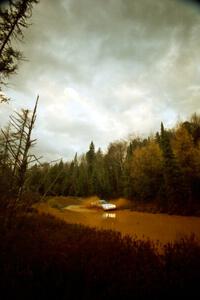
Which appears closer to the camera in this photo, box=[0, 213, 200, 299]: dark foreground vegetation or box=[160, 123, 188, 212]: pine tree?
box=[0, 213, 200, 299]: dark foreground vegetation

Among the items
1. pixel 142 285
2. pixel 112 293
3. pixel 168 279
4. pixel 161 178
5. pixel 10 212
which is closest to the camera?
pixel 112 293

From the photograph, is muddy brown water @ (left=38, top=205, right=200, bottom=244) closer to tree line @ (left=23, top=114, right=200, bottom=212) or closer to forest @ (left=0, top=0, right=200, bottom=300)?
forest @ (left=0, top=0, right=200, bottom=300)

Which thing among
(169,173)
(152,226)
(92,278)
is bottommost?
(92,278)

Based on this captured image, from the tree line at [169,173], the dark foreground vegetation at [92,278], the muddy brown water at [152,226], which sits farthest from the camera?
the tree line at [169,173]

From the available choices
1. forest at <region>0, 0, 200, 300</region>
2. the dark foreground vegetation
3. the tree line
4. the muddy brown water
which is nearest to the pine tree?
the tree line

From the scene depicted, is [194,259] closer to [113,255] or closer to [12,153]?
[113,255]

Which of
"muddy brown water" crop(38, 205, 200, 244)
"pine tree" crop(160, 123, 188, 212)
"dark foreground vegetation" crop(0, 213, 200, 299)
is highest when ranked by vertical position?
"pine tree" crop(160, 123, 188, 212)

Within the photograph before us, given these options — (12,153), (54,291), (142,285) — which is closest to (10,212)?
(12,153)

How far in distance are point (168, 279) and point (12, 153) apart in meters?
3.96

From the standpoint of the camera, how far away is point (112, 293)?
11.6 feet

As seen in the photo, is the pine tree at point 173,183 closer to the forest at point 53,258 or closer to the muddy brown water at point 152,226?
the muddy brown water at point 152,226

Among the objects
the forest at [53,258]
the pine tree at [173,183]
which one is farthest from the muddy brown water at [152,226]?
the pine tree at [173,183]

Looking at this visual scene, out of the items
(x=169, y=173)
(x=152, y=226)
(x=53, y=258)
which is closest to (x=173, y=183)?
(x=169, y=173)

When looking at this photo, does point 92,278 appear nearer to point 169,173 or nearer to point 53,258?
point 53,258
